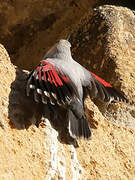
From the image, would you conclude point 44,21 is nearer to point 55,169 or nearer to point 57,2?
point 57,2

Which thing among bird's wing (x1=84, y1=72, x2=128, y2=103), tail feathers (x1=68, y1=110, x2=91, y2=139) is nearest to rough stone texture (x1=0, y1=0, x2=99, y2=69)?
bird's wing (x1=84, y1=72, x2=128, y2=103)

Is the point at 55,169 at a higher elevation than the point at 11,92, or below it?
below

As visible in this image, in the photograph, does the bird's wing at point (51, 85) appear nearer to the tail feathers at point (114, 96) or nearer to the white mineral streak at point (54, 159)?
the white mineral streak at point (54, 159)

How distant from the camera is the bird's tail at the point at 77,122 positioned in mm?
2672

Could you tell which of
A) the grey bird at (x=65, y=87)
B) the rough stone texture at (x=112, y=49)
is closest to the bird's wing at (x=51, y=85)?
the grey bird at (x=65, y=87)

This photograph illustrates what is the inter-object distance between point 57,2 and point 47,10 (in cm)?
13

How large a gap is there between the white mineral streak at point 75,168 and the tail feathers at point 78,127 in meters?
0.12

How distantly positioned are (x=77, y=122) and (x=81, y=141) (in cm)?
22

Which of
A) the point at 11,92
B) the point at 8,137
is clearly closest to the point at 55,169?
the point at 8,137

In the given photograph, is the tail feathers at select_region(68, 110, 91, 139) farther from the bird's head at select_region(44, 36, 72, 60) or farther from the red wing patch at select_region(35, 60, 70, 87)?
the bird's head at select_region(44, 36, 72, 60)

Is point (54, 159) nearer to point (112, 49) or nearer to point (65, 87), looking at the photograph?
point (65, 87)

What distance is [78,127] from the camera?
8.82ft

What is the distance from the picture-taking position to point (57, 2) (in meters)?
4.71

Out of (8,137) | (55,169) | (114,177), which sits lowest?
(114,177)
